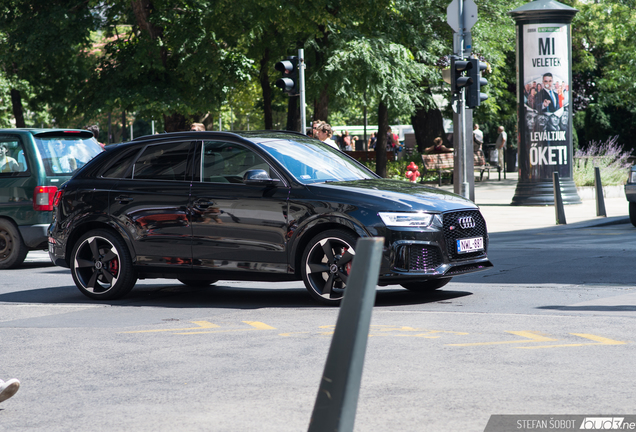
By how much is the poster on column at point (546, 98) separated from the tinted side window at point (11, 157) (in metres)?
12.3

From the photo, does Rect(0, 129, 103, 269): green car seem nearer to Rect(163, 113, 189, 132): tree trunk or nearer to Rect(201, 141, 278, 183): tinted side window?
Rect(201, 141, 278, 183): tinted side window

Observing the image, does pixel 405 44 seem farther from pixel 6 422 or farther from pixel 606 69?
pixel 6 422

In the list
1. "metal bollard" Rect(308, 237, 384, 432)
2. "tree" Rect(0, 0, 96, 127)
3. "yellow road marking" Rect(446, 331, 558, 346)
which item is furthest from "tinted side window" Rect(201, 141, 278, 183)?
"tree" Rect(0, 0, 96, 127)

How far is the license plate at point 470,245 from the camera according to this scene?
8.34 m

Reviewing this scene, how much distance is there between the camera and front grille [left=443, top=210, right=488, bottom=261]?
8219mm

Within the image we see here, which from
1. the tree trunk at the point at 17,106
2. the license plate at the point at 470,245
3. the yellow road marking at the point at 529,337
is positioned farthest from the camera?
the tree trunk at the point at 17,106

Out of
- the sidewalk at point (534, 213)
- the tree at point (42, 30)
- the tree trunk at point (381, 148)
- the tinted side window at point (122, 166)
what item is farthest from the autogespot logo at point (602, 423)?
the tree trunk at point (381, 148)

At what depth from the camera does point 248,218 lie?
8.55 m

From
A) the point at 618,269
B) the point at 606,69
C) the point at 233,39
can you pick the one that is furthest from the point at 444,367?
the point at 606,69

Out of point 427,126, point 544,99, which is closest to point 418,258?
point 544,99

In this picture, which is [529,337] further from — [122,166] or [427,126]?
[427,126]

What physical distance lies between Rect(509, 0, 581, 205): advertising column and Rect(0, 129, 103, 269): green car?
38.5 feet

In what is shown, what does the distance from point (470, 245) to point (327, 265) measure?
1.36 m

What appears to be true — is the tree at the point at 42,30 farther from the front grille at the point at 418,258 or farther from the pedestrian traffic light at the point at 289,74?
the front grille at the point at 418,258
